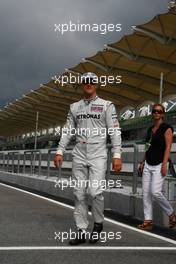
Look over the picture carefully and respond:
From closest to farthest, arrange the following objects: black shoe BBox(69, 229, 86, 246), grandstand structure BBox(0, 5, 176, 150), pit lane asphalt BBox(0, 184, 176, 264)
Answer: pit lane asphalt BBox(0, 184, 176, 264), black shoe BBox(69, 229, 86, 246), grandstand structure BBox(0, 5, 176, 150)

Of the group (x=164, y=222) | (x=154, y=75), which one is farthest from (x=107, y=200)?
(x=154, y=75)

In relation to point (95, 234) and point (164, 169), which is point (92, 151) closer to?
point (95, 234)

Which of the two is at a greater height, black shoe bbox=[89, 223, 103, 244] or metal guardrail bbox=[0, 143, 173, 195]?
metal guardrail bbox=[0, 143, 173, 195]

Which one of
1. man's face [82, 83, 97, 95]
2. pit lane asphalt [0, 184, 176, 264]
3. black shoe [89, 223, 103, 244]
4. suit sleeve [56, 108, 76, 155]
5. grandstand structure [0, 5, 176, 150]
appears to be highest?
grandstand structure [0, 5, 176, 150]

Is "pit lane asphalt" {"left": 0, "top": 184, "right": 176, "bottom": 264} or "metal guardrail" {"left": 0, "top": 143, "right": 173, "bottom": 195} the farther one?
"metal guardrail" {"left": 0, "top": 143, "right": 173, "bottom": 195}

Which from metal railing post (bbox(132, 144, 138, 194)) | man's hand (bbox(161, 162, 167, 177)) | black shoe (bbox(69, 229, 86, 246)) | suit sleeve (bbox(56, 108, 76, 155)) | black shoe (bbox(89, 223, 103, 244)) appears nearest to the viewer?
black shoe (bbox(69, 229, 86, 246))

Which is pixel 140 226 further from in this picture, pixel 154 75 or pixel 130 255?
pixel 154 75

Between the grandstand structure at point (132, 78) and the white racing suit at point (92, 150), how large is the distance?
927 inches

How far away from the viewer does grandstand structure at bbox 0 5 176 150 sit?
3195 cm

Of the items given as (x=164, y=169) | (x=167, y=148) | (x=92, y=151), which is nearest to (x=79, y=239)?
(x=92, y=151)

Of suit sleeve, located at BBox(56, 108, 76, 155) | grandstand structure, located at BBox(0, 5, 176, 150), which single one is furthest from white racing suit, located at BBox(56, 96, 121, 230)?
grandstand structure, located at BBox(0, 5, 176, 150)

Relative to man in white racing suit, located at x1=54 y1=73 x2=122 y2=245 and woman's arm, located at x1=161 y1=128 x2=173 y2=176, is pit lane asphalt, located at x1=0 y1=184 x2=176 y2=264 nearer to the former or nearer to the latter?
man in white racing suit, located at x1=54 y1=73 x2=122 y2=245

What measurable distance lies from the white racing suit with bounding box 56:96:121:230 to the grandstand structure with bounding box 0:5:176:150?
77.3ft

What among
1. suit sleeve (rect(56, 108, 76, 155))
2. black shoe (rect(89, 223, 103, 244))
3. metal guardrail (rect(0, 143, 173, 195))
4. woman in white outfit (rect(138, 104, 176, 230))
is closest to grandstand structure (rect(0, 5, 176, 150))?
metal guardrail (rect(0, 143, 173, 195))
